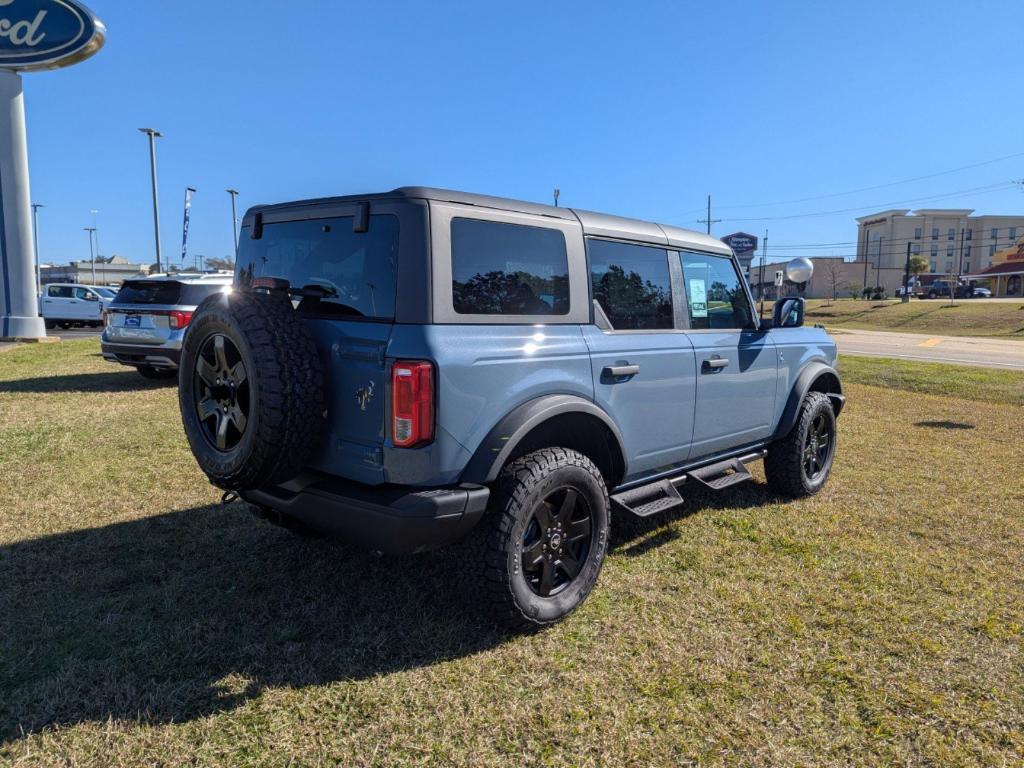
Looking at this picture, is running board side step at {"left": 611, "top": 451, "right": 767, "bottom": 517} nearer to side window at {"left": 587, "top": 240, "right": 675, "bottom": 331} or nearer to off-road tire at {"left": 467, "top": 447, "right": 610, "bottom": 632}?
off-road tire at {"left": 467, "top": 447, "right": 610, "bottom": 632}

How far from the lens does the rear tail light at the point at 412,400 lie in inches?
104

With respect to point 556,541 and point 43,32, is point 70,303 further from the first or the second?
point 556,541

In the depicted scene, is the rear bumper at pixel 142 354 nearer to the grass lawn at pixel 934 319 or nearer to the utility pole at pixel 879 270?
the grass lawn at pixel 934 319

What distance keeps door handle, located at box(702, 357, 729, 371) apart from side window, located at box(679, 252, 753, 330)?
225 mm

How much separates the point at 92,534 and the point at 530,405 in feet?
9.86

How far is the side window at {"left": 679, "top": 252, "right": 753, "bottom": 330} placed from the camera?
4160 millimetres

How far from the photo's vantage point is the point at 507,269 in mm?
3121

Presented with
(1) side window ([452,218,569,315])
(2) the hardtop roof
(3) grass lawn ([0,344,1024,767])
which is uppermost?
(2) the hardtop roof

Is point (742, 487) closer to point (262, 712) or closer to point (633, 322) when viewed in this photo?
point (633, 322)

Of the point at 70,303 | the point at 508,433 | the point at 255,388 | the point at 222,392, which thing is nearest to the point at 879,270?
the point at 70,303

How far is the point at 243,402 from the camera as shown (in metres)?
2.91

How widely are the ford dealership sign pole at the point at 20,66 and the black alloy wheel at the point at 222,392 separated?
16874 millimetres

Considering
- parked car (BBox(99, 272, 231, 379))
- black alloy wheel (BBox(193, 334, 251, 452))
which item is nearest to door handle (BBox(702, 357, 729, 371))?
black alloy wheel (BBox(193, 334, 251, 452))

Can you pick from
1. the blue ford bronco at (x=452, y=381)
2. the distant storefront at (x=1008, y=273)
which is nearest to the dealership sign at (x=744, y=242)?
the blue ford bronco at (x=452, y=381)
